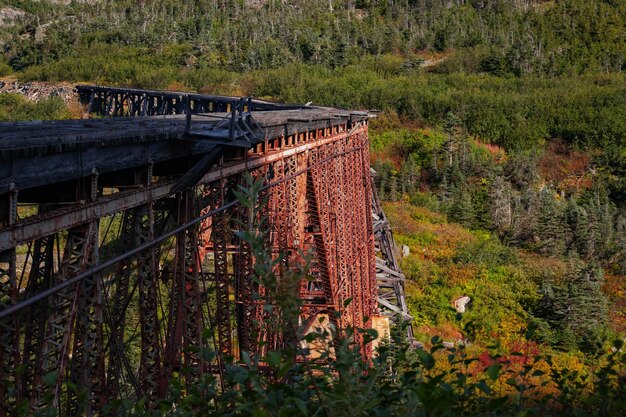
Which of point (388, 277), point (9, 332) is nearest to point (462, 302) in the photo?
point (388, 277)

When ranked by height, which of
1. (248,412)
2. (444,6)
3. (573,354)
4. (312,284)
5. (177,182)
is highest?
(444,6)

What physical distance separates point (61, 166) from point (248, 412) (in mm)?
1921

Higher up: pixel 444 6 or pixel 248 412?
pixel 444 6

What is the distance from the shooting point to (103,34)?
185 ft

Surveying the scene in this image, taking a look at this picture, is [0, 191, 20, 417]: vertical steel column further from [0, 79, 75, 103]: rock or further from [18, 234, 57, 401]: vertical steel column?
[0, 79, 75, 103]: rock

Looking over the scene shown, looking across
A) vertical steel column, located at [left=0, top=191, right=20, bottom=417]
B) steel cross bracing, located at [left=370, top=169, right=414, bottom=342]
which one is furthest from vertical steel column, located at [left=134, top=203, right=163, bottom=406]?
steel cross bracing, located at [left=370, top=169, right=414, bottom=342]

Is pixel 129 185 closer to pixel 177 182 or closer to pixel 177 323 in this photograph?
pixel 177 182

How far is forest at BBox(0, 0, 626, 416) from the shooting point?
1970 cm

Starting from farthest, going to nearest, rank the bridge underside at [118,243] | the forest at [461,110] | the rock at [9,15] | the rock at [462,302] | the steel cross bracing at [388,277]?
the rock at [9,15], the rock at [462,302], the forest at [461,110], the steel cross bracing at [388,277], the bridge underside at [118,243]

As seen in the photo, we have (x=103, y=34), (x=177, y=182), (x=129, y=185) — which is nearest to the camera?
(x=129, y=185)

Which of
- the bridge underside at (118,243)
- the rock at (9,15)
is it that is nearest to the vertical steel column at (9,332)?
the bridge underside at (118,243)

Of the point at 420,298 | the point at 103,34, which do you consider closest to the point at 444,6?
the point at 103,34

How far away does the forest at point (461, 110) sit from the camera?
64.6 feet

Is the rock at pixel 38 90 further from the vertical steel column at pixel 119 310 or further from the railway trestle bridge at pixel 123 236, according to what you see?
the vertical steel column at pixel 119 310
